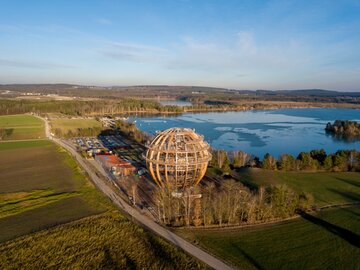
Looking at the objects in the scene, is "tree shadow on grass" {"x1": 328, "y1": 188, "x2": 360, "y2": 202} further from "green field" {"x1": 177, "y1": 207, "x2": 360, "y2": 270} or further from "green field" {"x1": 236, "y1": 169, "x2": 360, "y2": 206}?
"green field" {"x1": 177, "y1": 207, "x2": 360, "y2": 270}

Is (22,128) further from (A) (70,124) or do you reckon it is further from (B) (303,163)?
(B) (303,163)

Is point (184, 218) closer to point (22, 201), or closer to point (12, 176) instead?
point (22, 201)

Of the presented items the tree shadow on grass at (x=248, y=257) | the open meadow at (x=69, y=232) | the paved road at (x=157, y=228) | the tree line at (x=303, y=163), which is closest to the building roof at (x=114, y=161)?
the paved road at (x=157, y=228)

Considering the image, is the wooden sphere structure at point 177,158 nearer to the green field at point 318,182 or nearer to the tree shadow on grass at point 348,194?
the green field at point 318,182

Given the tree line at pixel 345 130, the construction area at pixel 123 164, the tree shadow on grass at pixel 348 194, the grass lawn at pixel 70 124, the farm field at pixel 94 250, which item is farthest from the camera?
the tree line at pixel 345 130

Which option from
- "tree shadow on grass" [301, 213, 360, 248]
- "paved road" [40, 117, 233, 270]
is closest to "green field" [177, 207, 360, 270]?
"tree shadow on grass" [301, 213, 360, 248]

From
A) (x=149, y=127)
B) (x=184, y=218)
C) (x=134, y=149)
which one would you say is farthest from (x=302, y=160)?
(x=149, y=127)

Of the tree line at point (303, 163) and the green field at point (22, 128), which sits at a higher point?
the tree line at point (303, 163)
